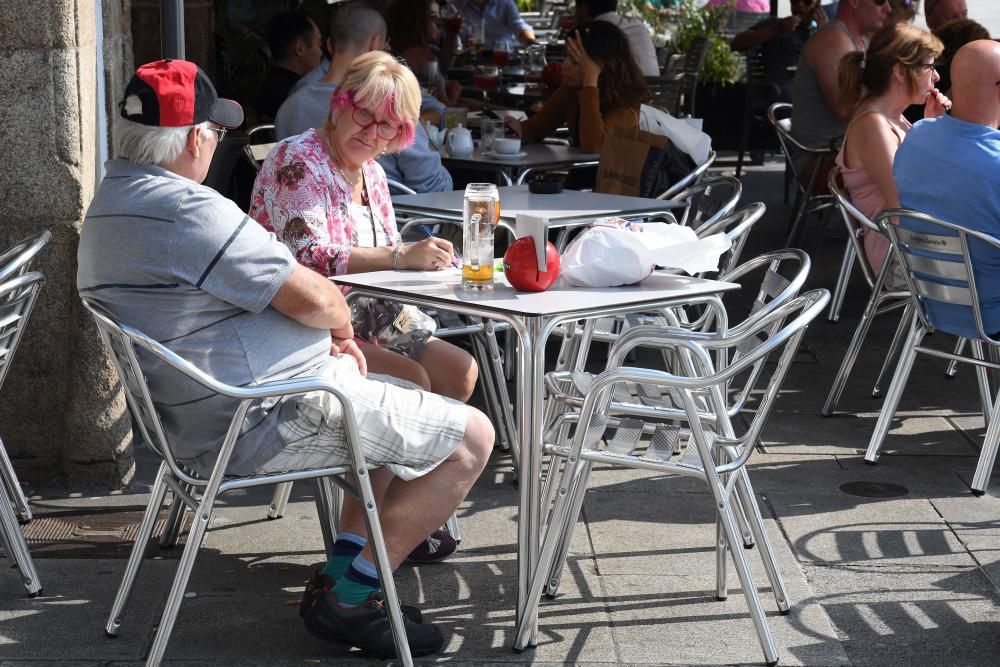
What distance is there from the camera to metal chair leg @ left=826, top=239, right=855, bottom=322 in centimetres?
616

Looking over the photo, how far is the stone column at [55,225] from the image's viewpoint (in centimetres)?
377

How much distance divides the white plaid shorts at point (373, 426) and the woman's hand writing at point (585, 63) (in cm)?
326

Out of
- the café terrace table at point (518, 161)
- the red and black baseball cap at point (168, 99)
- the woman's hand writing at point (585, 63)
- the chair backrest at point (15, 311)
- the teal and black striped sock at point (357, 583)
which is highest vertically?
the red and black baseball cap at point (168, 99)

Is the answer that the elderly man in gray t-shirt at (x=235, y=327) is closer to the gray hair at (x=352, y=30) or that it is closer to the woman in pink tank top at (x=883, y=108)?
the gray hair at (x=352, y=30)

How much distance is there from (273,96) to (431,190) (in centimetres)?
187

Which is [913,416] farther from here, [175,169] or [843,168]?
[175,169]

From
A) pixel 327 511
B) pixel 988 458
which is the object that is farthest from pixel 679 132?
pixel 327 511

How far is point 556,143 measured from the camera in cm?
671

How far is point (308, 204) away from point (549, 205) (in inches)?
45.9

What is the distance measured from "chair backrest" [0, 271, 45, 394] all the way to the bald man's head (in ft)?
9.85

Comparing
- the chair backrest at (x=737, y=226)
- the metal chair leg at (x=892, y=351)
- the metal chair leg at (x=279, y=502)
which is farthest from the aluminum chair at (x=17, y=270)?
the metal chair leg at (x=892, y=351)

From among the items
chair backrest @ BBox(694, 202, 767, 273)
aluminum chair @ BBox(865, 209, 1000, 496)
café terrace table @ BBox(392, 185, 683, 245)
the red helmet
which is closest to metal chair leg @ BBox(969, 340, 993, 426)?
aluminum chair @ BBox(865, 209, 1000, 496)

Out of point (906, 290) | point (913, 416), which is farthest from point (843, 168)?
point (913, 416)

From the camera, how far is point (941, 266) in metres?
4.17
